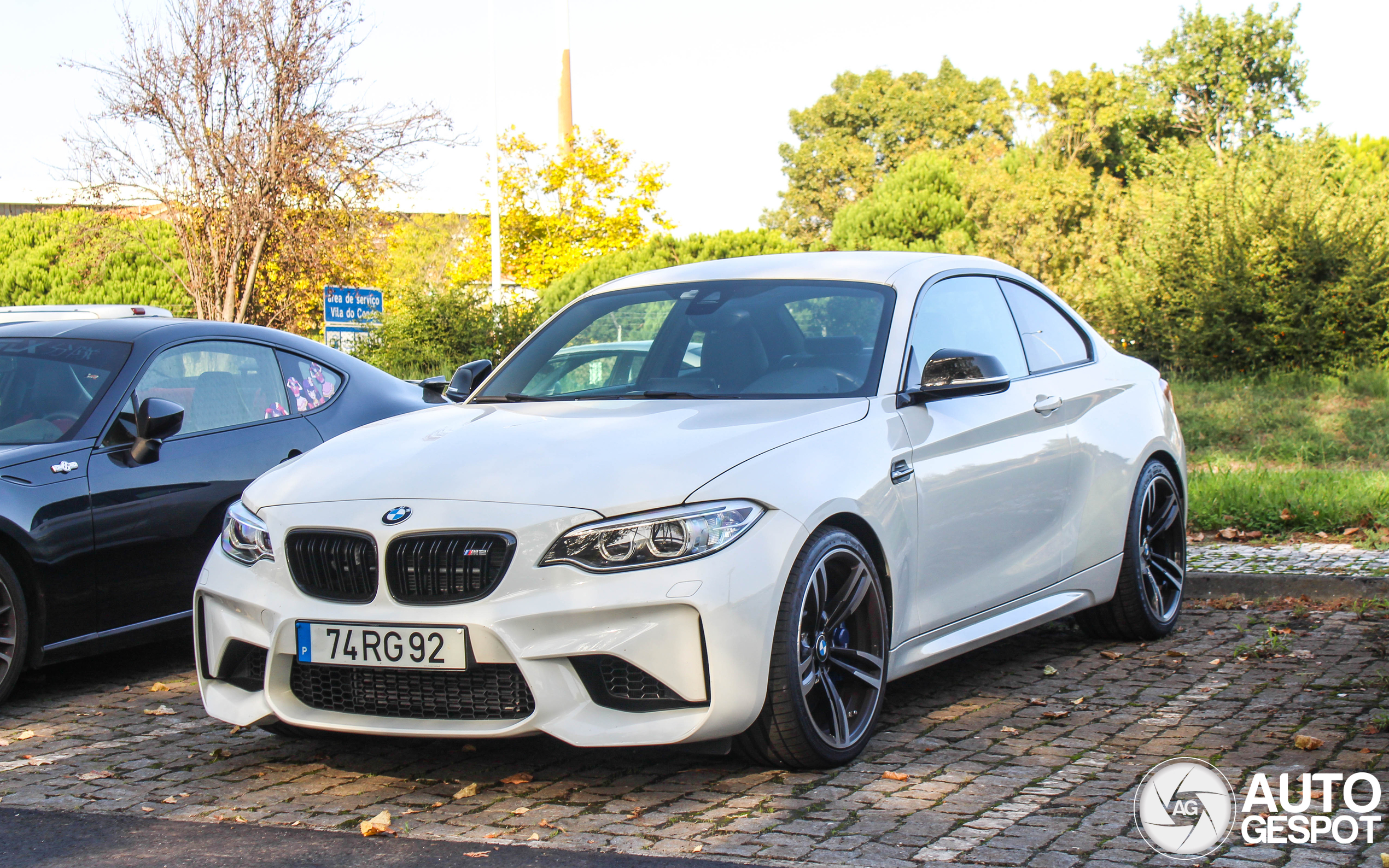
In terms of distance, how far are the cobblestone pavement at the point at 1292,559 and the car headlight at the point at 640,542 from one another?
4685 millimetres

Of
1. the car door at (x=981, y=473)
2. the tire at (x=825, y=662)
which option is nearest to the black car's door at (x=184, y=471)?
the tire at (x=825, y=662)

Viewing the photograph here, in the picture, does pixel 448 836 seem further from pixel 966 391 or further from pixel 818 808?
pixel 966 391

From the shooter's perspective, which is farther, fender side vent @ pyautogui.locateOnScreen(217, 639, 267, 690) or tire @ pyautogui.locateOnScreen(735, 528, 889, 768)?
fender side vent @ pyautogui.locateOnScreen(217, 639, 267, 690)

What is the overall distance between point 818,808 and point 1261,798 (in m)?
1.26

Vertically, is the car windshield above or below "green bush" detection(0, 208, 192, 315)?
below

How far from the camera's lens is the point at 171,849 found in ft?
11.9

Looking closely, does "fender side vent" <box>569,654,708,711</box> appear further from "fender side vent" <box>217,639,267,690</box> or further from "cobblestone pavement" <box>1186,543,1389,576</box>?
"cobblestone pavement" <box>1186,543,1389,576</box>

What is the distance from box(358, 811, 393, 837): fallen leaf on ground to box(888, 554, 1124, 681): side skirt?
1667 mm

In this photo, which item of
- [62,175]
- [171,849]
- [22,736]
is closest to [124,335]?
[22,736]

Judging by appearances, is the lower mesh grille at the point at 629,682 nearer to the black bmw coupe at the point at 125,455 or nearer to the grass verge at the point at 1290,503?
the black bmw coupe at the point at 125,455

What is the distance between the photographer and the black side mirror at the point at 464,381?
5625 mm

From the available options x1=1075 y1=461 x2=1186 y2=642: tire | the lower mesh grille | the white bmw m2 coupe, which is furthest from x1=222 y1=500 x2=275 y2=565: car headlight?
x1=1075 y1=461 x2=1186 y2=642: tire

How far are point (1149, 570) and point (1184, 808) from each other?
257cm

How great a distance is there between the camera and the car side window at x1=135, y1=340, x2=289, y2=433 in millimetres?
5934
